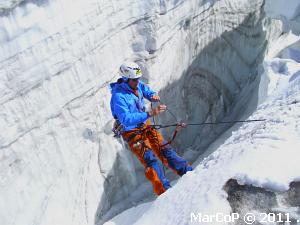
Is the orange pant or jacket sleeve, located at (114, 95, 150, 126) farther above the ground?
jacket sleeve, located at (114, 95, 150, 126)

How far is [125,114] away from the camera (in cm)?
464

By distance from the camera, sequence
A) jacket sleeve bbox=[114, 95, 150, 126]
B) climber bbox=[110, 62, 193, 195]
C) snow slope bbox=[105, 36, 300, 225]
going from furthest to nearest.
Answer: climber bbox=[110, 62, 193, 195] → jacket sleeve bbox=[114, 95, 150, 126] → snow slope bbox=[105, 36, 300, 225]

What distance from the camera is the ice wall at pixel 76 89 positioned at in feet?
15.3

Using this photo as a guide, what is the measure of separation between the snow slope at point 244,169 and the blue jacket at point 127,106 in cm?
105

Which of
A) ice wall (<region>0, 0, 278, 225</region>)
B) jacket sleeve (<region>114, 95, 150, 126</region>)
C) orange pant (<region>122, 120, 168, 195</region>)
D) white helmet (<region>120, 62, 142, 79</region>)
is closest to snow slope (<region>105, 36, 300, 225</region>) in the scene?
jacket sleeve (<region>114, 95, 150, 126</region>)

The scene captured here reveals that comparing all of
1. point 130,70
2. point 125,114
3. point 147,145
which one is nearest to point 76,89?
point 130,70

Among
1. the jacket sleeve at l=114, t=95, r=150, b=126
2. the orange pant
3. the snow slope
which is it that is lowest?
the orange pant

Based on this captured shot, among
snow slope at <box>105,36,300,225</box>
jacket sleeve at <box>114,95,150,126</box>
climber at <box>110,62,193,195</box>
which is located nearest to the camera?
snow slope at <box>105,36,300,225</box>

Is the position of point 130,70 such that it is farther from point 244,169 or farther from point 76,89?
point 244,169

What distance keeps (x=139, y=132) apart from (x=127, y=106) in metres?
0.32

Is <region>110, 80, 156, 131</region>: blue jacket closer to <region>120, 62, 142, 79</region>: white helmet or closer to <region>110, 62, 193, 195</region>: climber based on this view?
<region>110, 62, 193, 195</region>: climber

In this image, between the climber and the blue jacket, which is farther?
the climber

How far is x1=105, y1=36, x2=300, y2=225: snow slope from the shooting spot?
2902 mm

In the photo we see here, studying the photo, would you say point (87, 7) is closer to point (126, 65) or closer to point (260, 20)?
point (126, 65)
